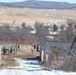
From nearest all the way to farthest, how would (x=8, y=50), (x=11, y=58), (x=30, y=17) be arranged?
(x=11, y=58), (x=8, y=50), (x=30, y=17)

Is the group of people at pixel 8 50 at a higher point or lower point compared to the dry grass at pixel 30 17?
higher

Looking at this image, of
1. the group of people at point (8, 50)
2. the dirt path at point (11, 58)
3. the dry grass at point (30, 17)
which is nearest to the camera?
the dirt path at point (11, 58)

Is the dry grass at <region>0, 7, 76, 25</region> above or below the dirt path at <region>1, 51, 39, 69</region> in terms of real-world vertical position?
below

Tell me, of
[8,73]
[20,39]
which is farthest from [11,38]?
[8,73]

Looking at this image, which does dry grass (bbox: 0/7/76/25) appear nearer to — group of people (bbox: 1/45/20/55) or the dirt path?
group of people (bbox: 1/45/20/55)

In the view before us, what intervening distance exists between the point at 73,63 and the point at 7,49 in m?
17.0

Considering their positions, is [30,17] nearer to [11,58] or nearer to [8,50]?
[8,50]

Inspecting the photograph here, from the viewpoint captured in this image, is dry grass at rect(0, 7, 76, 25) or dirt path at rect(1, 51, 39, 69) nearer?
dirt path at rect(1, 51, 39, 69)

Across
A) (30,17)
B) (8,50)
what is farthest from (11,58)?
(30,17)

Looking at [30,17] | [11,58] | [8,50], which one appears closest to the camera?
[11,58]

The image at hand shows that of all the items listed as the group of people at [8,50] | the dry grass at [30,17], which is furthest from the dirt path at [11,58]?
the dry grass at [30,17]

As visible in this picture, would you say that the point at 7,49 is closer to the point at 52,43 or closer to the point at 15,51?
the point at 15,51

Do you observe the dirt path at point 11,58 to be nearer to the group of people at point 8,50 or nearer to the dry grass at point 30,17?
the group of people at point 8,50

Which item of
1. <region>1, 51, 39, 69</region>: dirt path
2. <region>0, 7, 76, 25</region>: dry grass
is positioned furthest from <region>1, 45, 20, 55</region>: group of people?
<region>0, 7, 76, 25</region>: dry grass
